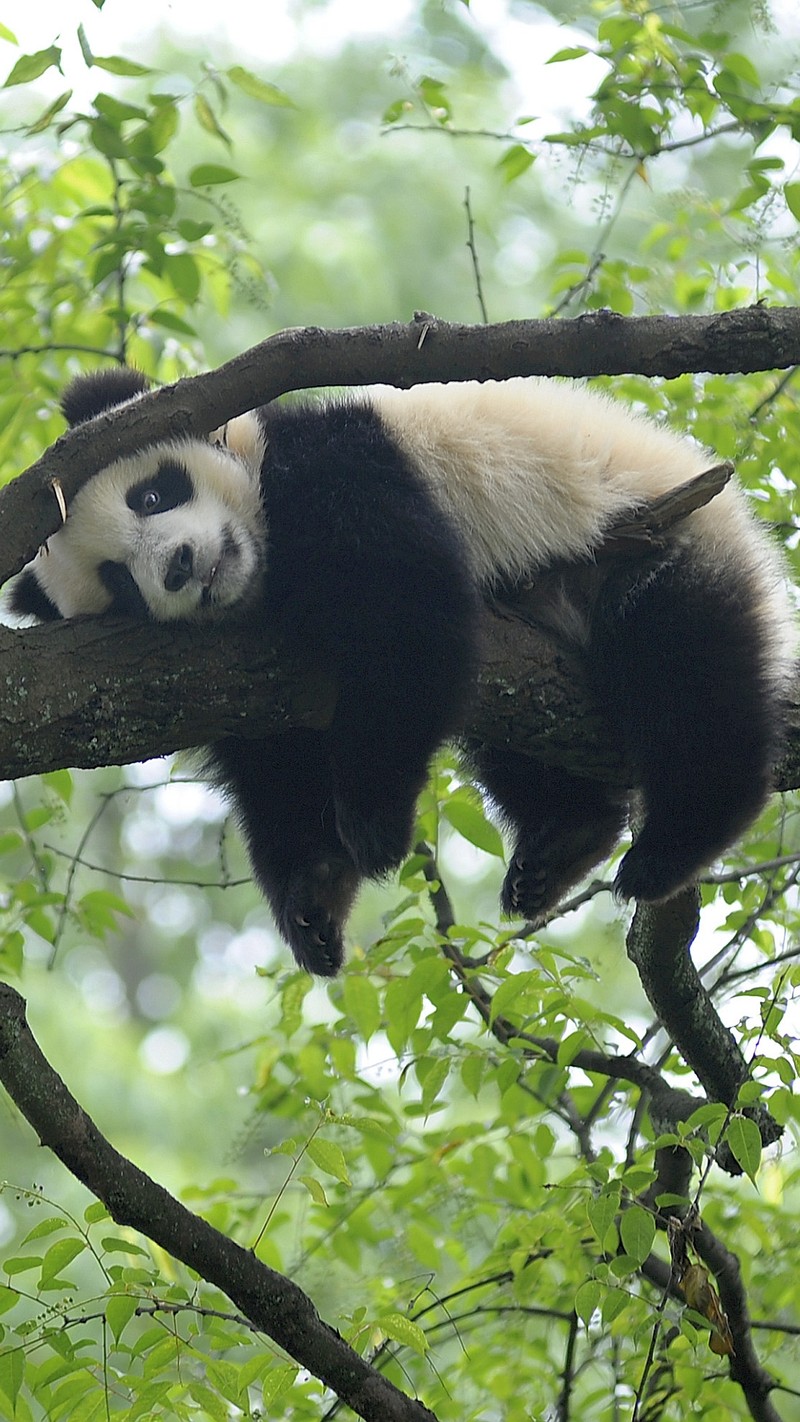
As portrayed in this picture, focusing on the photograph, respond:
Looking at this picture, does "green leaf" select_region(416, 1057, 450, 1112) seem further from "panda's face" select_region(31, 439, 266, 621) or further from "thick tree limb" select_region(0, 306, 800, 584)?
"thick tree limb" select_region(0, 306, 800, 584)

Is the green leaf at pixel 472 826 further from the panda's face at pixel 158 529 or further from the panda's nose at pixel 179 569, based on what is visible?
the panda's nose at pixel 179 569

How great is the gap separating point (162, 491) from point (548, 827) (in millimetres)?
1531

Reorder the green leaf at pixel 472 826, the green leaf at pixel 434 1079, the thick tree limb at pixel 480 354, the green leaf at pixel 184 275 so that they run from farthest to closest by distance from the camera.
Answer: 1. the green leaf at pixel 184 275
2. the green leaf at pixel 472 826
3. the green leaf at pixel 434 1079
4. the thick tree limb at pixel 480 354

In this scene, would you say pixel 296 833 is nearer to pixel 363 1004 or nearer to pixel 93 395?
pixel 363 1004

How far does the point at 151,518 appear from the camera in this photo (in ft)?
11.5

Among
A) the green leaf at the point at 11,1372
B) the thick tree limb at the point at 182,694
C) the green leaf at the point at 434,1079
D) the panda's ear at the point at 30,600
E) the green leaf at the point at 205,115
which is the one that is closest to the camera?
the green leaf at the point at 11,1372

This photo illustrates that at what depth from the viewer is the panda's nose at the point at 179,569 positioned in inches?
127

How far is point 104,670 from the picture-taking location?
2916mm

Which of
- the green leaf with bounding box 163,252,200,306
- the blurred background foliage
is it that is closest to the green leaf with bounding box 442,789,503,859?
the blurred background foliage

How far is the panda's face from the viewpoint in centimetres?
335

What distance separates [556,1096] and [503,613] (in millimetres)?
1341

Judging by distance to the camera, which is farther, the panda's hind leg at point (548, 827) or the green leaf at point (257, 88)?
the panda's hind leg at point (548, 827)

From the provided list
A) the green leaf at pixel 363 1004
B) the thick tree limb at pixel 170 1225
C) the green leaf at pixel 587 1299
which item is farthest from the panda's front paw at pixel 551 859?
the thick tree limb at pixel 170 1225

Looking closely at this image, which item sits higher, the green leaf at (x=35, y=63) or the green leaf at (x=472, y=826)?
the green leaf at (x=35, y=63)
